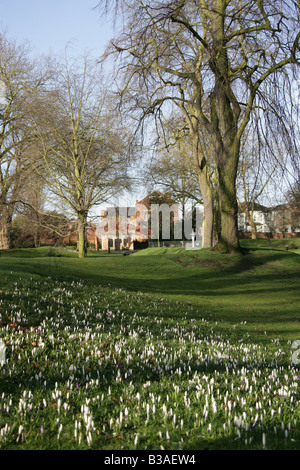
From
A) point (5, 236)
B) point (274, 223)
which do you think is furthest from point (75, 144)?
point (274, 223)

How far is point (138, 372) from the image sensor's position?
5781 millimetres

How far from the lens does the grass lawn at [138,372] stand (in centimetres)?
381

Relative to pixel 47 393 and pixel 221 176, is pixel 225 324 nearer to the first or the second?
pixel 47 393

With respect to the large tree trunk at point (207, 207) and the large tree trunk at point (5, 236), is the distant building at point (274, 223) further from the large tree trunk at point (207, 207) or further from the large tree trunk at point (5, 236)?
the large tree trunk at point (5, 236)

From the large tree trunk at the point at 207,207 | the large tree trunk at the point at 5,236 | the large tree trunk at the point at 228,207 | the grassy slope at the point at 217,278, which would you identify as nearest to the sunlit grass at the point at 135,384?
the grassy slope at the point at 217,278

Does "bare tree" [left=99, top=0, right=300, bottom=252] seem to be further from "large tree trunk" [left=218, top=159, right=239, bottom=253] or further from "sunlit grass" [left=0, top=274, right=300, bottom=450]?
"sunlit grass" [left=0, top=274, right=300, bottom=450]

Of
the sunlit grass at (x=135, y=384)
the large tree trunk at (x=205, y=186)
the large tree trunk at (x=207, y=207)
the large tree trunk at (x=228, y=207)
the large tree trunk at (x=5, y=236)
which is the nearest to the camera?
the sunlit grass at (x=135, y=384)

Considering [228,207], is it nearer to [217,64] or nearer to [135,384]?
[217,64]

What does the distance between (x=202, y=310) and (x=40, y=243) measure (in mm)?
44023

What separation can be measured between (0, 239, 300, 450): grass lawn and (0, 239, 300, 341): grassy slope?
194mm

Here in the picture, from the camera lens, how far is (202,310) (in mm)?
13445

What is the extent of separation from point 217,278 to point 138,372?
16.1 metres

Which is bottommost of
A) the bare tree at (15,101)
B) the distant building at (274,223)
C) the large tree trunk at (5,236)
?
the large tree trunk at (5,236)

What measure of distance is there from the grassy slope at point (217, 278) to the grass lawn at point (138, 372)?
19cm
